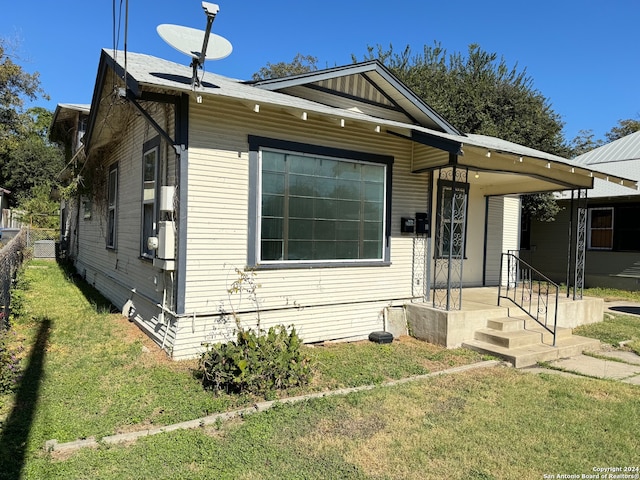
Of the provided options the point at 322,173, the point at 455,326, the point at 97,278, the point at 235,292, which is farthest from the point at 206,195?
the point at 97,278

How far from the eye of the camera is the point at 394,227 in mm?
7594

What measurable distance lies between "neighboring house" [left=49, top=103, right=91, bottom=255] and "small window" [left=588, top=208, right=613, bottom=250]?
16.6 m

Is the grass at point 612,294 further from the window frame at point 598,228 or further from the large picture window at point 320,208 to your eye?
the large picture window at point 320,208

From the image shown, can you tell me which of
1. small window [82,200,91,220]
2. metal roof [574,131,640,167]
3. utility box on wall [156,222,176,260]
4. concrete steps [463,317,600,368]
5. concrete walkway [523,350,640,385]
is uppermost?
metal roof [574,131,640,167]

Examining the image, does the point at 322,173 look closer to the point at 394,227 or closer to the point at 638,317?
the point at 394,227

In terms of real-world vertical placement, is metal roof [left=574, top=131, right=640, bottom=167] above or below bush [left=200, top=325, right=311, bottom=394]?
above

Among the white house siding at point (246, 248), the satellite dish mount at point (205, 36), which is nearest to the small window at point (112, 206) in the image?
the white house siding at point (246, 248)

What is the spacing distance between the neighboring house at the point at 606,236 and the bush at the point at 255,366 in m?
12.0

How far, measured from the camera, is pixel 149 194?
7105 millimetres

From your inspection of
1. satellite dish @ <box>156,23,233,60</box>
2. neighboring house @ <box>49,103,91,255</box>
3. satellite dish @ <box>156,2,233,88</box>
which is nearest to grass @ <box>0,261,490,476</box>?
satellite dish @ <box>156,2,233,88</box>

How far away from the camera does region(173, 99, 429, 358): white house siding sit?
19.0 feet

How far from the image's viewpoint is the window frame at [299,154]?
616 cm

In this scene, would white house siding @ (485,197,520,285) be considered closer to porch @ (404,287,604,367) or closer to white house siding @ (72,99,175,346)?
porch @ (404,287,604,367)

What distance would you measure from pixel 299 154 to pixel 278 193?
26.2 inches
